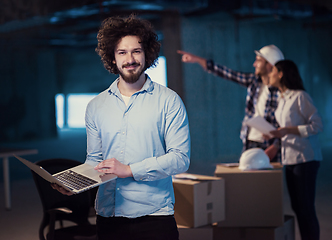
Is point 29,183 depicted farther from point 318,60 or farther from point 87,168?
point 318,60

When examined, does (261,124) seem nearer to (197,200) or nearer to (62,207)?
(197,200)

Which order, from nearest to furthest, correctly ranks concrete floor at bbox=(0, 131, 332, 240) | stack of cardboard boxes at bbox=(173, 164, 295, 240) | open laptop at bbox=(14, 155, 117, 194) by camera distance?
open laptop at bbox=(14, 155, 117, 194)
stack of cardboard boxes at bbox=(173, 164, 295, 240)
concrete floor at bbox=(0, 131, 332, 240)

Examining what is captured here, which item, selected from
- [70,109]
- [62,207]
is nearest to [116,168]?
[62,207]

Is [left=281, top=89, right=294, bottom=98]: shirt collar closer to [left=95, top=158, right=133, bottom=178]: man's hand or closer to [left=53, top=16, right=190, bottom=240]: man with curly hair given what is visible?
[left=53, top=16, right=190, bottom=240]: man with curly hair

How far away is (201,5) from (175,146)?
206 inches

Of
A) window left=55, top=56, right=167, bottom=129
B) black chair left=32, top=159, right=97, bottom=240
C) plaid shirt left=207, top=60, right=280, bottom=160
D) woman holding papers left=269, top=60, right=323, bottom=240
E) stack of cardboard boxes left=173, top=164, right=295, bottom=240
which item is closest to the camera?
black chair left=32, top=159, right=97, bottom=240

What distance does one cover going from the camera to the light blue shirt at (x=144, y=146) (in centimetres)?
140

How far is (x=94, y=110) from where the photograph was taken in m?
1.56

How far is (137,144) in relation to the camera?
1.46 m

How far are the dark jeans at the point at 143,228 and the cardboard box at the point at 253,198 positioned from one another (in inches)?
46.7

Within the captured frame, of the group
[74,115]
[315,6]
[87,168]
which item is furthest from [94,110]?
[74,115]

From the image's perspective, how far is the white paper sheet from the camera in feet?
8.93

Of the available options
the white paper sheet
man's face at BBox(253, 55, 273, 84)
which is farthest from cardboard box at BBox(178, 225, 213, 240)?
man's face at BBox(253, 55, 273, 84)

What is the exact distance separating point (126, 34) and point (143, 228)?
78cm
